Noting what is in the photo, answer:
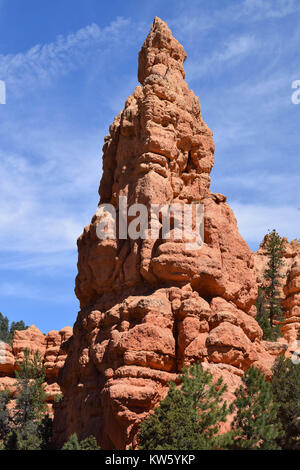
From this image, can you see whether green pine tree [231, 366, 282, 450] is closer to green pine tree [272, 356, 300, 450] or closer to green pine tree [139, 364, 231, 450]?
green pine tree [139, 364, 231, 450]

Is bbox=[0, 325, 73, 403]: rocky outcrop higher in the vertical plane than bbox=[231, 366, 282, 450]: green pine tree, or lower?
higher

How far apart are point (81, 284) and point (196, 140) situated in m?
12.1

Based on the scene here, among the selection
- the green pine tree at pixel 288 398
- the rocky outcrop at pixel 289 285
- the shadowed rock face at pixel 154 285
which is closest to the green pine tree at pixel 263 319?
the rocky outcrop at pixel 289 285

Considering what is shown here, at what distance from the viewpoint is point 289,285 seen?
194 ft

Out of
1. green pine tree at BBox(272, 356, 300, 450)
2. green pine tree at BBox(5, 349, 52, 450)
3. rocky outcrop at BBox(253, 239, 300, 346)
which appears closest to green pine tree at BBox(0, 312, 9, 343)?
green pine tree at BBox(5, 349, 52, 450)

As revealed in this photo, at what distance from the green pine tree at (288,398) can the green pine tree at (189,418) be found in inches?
135

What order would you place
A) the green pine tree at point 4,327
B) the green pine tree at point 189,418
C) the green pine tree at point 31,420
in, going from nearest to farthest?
the green pine tree at point 189,418 → the green pine tree at point 31,420 → the green pine tree at point 4,327

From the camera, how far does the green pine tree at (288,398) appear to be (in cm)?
2751

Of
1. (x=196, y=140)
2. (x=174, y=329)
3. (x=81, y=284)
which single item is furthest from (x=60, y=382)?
(x=196, y=140)

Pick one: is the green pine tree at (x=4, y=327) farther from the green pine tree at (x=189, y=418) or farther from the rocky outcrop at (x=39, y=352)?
the green pine tree at (x=189, y=418)

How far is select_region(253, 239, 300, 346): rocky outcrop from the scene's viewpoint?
52625mm

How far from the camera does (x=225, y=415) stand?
82.5 ft

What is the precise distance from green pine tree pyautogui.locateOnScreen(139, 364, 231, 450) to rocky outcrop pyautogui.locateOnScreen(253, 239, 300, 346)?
2373 cm

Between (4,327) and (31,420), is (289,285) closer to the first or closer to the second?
(31,420)
